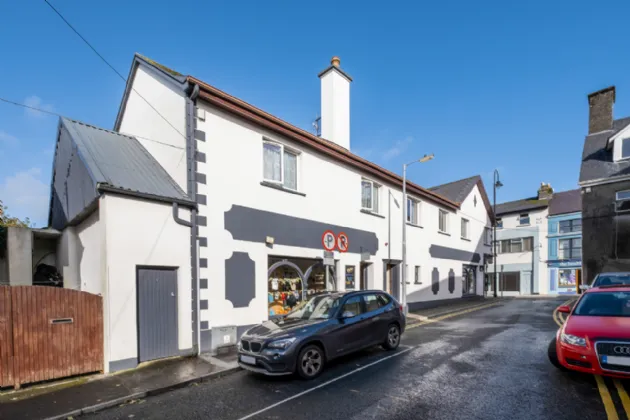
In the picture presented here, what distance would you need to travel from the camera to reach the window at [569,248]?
33188 mm

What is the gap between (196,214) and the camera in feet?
28.5

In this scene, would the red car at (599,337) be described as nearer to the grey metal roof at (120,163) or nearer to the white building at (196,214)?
the white building at (196,214)

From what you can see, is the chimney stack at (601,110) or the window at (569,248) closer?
the chimney stack at (601,110)

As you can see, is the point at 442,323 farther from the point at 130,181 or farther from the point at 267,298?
the point at 130,181

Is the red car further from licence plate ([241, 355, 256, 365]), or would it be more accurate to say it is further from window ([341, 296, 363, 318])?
licence plate ([241, 355, 256, 365])

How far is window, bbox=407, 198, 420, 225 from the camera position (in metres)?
18.0

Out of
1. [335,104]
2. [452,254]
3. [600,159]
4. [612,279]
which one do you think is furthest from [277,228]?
[600,159]

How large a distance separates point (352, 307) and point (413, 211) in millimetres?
11822

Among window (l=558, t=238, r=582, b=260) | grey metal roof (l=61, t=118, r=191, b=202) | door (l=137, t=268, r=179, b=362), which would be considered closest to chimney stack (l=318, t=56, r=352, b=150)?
grey metal roof (l=61, t=118, r=191, b=202)

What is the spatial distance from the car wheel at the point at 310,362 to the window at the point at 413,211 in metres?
12.3

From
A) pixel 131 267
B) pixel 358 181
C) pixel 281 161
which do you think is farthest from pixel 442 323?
pixel 131 267

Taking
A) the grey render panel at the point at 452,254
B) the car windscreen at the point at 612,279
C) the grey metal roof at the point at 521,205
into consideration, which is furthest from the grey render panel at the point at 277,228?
the grey metal roof at the point at 521,205

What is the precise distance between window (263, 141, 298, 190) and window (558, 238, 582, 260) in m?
34.2

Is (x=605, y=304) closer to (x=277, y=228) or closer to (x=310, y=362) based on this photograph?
(x=310, y=362)
